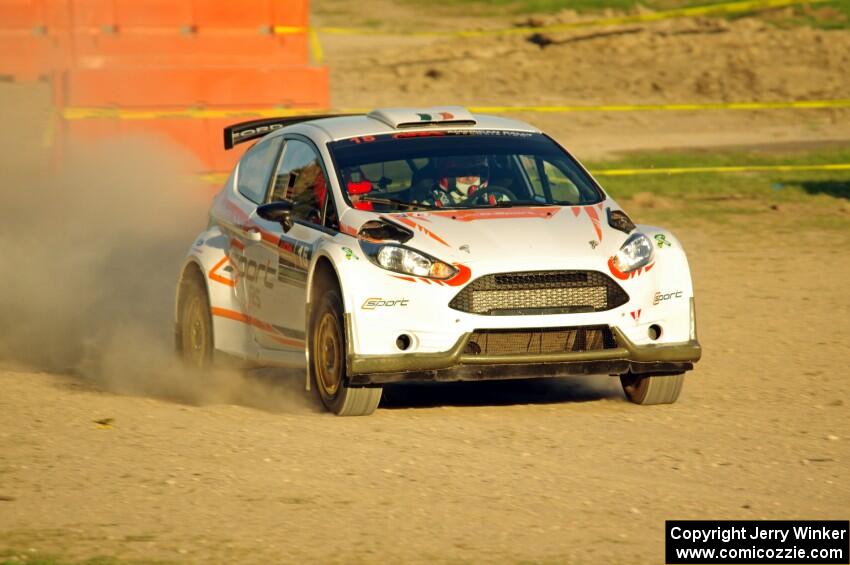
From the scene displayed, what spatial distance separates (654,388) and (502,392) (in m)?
1.10

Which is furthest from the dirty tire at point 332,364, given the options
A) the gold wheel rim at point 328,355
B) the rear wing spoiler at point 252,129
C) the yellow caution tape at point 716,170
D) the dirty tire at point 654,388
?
the yellow caution tape at point 716,170

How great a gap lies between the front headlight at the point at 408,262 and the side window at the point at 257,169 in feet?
6.02

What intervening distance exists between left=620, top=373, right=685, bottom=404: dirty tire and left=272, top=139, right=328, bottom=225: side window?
1970 millimetres

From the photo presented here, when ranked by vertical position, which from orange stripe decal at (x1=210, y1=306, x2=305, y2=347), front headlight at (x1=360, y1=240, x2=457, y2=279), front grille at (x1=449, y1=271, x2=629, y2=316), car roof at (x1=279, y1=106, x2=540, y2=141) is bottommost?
orange stripe decal at (x1=210, y1=306, x2=305, y2=347)

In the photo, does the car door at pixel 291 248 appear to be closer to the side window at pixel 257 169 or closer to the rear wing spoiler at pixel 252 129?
the side window at pixel 257 169

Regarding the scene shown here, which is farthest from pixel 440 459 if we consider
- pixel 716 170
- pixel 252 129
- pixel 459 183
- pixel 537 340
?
pixel 716 170

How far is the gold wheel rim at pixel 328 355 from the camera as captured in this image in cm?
905

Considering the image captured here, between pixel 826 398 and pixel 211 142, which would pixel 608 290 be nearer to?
pixel 826 398

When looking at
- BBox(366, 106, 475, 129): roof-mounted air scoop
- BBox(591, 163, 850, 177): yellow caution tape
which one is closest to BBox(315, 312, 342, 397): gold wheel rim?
BBox(366, 106, 475, 129): roof-mounted air scoop

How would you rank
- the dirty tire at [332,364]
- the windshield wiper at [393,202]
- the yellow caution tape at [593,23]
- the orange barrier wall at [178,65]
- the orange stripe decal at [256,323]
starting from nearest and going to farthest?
the dirty tire at [332,364]
the windshield wiper at [393,202]
the orange stripe decal at [256,323]
the orange barrier wall at [178,65]
the yellow caution tape at [593,23]

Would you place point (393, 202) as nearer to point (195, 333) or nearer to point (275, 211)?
point (275, 211)

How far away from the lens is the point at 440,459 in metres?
8.05

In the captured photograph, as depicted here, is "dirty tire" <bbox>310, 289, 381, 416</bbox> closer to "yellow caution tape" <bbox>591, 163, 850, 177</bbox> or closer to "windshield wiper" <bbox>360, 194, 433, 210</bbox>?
"windshield wiper" <bbox>360, 194, 433, 210</bbox>

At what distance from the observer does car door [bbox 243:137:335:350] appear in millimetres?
9586
